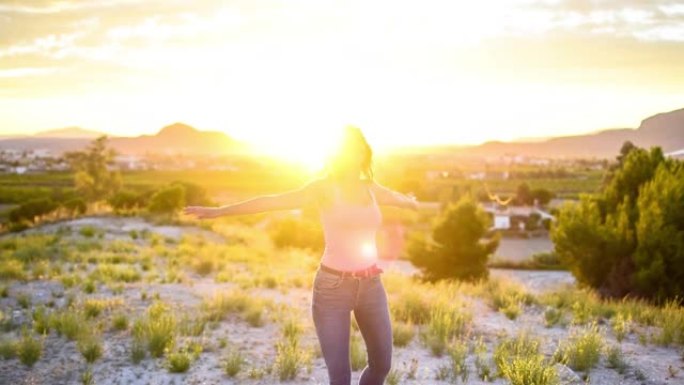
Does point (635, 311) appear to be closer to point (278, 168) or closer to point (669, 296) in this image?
point (669, 296)

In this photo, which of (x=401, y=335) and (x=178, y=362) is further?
(x=401, y=335)

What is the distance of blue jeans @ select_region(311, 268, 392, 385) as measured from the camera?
439cm

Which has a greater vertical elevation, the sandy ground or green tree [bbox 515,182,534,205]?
the sandy ground

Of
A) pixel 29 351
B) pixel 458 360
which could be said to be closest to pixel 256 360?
pixel 458 360

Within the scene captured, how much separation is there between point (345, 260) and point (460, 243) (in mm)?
21991

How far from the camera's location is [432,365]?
7500 mm

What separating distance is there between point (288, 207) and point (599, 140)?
6607 inches

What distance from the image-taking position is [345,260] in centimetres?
442

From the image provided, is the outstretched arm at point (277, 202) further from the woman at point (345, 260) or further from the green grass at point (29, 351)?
A: the green grass at point (29, 351)

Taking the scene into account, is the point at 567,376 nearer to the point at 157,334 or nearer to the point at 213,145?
the point at 157,334

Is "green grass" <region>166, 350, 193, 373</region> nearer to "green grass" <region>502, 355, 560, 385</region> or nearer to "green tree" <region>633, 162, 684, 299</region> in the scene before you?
"green grass" <region>502, 355, 560, 385</region>

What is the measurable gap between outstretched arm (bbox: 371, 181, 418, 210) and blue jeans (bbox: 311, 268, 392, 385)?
698mm

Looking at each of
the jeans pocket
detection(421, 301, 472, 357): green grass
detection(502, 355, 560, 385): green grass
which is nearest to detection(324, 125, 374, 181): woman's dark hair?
the jeans pocket

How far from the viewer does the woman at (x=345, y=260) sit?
441cm
